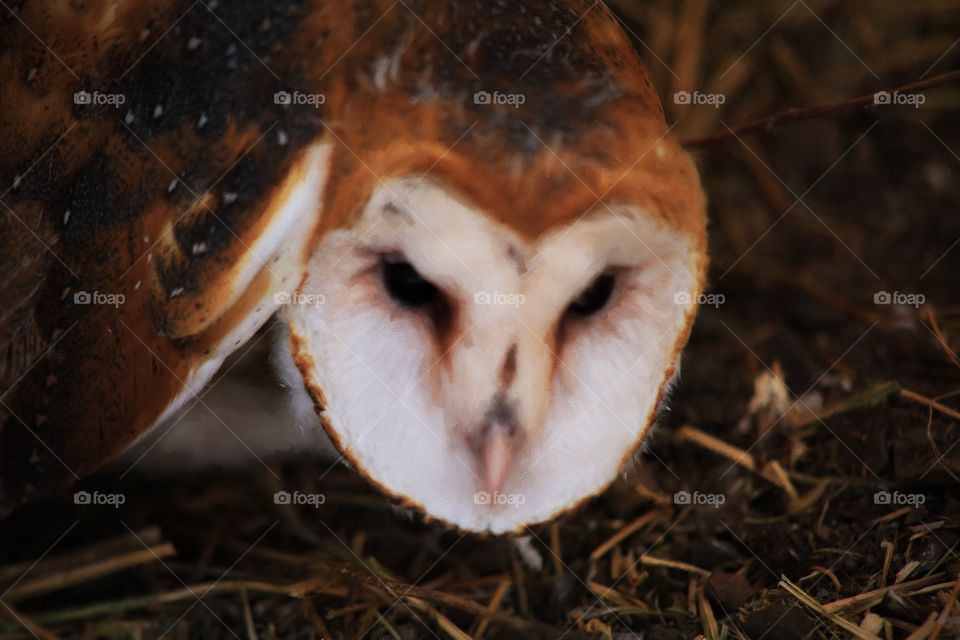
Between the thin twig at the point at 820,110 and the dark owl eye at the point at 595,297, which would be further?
the thin twig at the point at 820,110

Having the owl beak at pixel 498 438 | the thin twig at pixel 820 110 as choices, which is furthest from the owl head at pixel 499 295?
the thin twig at pixel 820 110

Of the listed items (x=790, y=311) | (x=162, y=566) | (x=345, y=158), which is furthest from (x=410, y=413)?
(x=790, y=311)

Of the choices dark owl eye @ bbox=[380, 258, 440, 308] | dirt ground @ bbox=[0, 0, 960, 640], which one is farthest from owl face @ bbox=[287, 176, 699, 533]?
dirt ground @ bbox=[0, 0, 960, 640]

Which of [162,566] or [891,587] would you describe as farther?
[162,566]

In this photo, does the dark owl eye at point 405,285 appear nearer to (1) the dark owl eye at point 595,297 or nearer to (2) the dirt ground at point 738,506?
(1) the dark owl eye at point 595,297

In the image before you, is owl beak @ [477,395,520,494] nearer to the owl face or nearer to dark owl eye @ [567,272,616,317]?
the owl face

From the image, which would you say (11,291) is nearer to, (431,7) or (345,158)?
(345,158)

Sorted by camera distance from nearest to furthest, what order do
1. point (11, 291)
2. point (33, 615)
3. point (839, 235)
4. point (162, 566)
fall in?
point (11, 291) < point (33, 615) < point (162, 566) < point (839, 235)

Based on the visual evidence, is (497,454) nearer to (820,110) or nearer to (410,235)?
(410,235)
